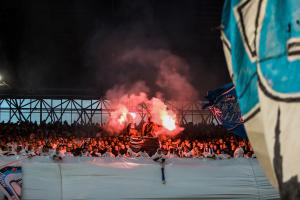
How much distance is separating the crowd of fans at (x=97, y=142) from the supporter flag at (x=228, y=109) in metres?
0.63

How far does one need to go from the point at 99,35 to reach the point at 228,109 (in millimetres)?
7388

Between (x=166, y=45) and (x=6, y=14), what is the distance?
6013 millimetres

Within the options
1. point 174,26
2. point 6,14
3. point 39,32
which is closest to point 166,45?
point 174,26

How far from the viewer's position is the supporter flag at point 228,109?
10.5m

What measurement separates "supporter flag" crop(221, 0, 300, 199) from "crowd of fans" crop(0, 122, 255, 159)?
727 cm

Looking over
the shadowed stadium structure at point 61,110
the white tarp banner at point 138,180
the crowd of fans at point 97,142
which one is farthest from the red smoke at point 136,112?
the white tarp banner at point 138,180

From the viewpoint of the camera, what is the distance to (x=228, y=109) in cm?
1107

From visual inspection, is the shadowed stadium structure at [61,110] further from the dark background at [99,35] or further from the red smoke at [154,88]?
the dark background at [99,35]

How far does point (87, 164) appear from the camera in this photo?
5992mm

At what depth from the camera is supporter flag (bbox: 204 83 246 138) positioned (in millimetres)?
10516

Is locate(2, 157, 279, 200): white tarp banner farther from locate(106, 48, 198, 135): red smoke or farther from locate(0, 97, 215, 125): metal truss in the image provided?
locate(0, 97, 215, 125): metal truss

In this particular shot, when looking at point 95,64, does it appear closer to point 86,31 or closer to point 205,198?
point 86,31

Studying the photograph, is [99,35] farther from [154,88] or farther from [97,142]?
[97,142]

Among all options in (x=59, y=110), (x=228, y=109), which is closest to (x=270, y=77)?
(x=228, y=109)
